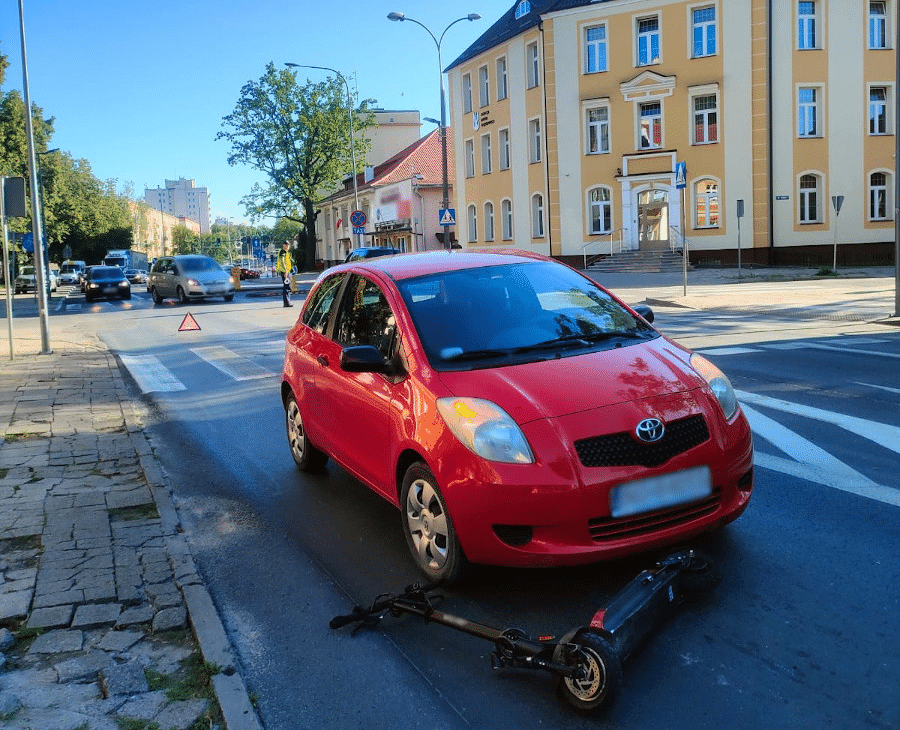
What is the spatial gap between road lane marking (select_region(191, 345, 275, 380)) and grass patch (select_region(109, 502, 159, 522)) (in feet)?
20.6

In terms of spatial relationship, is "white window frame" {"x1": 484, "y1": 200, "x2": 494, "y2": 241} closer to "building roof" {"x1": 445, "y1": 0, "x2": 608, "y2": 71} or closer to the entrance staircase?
"building roof" {"x1": 445, "y1": 0, "x2": 608, "y2": 71}

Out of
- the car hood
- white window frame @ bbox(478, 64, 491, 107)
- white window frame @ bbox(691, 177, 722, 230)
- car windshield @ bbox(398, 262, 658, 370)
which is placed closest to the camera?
the car hood

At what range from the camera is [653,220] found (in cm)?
4094

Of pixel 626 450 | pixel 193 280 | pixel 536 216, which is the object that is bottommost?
pixel 626 450

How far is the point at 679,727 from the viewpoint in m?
3.08

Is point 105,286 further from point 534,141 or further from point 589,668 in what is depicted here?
point 589,668

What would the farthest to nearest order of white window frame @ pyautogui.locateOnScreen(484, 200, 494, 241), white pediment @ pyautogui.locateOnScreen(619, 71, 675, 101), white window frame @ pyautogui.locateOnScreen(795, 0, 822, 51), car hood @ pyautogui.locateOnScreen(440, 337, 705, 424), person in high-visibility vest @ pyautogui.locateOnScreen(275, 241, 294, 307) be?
white window frame @ pyautogui.locateOnScreen(484, 200, 494, 241) < white pediment @ pyautogui.locateOnScreen(619, 71, 675, 101) < white window frame @ pyautogui.locateOnScreen(795, 0, 822, 51) < person in high-visibility vest @ pyautogui.locateOnScreen(275, 241, 294, 307) < car hood @ pyautogui.locateOnScreen(440, 337, 705, 424)

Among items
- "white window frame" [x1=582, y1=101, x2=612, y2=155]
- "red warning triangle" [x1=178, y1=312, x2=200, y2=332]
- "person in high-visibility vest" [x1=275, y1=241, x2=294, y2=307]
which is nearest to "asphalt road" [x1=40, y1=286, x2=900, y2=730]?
"red warning triangle" [x1=178, y1=312, x2=200, y2=332]

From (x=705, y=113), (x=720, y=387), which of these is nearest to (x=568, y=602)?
(x=720, y=387)

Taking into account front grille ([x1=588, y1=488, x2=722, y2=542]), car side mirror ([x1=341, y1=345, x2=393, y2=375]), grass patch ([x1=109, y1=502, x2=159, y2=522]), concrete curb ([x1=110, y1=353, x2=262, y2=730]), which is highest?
car side mirror ([x1=341, y1=345, x2=393, y2=375])

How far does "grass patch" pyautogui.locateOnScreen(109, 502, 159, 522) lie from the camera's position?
19.0ft

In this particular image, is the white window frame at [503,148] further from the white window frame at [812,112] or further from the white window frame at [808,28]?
the white window frame at [808,28]

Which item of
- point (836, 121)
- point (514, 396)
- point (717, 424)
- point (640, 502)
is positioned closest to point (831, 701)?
point (640, 502)

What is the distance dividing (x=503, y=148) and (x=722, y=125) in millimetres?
11803
